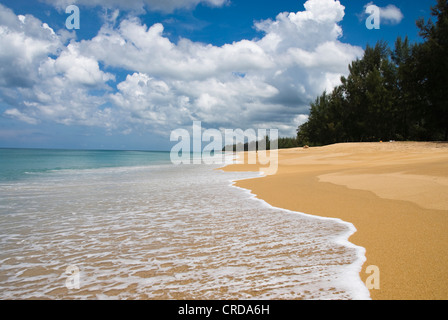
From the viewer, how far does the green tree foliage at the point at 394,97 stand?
27125 mm

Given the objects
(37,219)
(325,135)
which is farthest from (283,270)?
(325,135)

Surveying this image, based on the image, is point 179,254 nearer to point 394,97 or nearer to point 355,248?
point 355,248

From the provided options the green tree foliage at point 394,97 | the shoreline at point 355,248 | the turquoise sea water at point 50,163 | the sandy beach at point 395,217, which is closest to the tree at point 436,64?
the green tree foliage at point 394,97

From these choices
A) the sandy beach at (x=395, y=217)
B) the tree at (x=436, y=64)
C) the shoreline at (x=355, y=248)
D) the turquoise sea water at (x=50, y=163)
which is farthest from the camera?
the tree at (x=436, y=64)

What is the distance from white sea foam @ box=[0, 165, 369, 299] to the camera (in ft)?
7.96

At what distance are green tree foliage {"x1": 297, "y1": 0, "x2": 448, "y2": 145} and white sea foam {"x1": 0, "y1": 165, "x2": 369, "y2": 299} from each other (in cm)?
3109

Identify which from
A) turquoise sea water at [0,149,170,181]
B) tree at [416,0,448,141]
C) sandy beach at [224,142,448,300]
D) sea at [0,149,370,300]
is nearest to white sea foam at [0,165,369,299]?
sea at [0,149,370,300]

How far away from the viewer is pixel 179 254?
330 centimetres

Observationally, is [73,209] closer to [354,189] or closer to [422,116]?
[354,189]

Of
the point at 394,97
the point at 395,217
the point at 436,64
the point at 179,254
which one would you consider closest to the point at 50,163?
the point at 179,254

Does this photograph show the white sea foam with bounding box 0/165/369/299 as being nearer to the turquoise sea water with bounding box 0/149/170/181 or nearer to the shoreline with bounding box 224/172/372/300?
the shoreline with bounding box 224/172/372/300

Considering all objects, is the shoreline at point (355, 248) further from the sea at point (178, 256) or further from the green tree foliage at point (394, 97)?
the green tree foliage at point (394, 97)

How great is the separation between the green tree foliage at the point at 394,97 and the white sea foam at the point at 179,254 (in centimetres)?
3109
